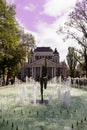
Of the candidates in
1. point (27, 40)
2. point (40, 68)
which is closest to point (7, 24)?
point (27, 40)

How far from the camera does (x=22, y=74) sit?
10281 centimetres

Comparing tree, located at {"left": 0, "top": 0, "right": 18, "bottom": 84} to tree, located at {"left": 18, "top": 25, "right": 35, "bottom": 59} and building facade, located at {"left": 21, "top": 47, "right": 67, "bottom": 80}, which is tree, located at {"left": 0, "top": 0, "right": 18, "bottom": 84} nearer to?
tree, located at {"left": 18, "top": 25, "right": 35, "bottom": 59}

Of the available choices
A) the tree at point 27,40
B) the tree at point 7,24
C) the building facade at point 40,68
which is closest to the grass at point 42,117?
the tree at point 7,24

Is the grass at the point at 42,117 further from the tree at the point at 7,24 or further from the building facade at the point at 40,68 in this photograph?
the building facade at the point at 40,68

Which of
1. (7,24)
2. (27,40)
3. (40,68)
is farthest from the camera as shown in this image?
(40,68)

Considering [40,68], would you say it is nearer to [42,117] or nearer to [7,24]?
[7,24]

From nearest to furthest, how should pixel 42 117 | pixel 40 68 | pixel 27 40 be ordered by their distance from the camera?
pixel 42 117, pixel 27 40, pixel 40 68

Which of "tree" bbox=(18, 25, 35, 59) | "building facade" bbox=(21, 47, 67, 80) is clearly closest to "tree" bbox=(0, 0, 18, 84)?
"tree" bbox=(18, 25, 35, 59)

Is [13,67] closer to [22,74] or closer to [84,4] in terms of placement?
[84,4]

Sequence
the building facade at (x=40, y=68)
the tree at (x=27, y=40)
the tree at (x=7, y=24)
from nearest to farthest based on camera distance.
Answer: the tree at (x=7, y=24)
the tree at (x=27, y=40)
the building facade at (x=40, y=68)

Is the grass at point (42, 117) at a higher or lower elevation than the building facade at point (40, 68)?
lower

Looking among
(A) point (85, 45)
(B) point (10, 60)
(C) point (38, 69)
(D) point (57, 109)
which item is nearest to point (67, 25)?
(A) point (85, 45)

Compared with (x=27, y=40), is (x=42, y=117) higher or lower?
lower

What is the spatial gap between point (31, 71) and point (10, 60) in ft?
163
